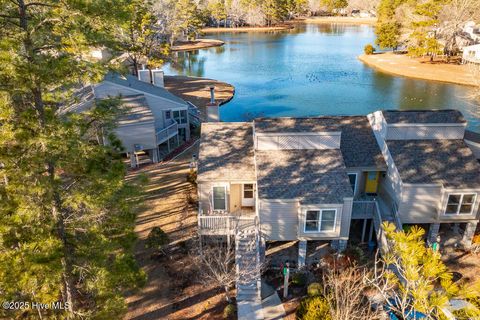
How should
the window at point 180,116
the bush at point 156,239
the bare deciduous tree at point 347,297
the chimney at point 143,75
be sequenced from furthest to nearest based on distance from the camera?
the chimney at point 143,75, the window at point 180,116, the bush at point 156,239, the bare deciduous tree at point 347,297

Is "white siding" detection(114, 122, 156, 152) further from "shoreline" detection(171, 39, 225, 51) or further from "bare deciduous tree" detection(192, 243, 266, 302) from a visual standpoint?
"shoreline" detection(171, 39, 225, 51)

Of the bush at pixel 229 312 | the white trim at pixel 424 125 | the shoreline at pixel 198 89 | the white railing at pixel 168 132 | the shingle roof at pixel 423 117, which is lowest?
the bush at pixel 229 312

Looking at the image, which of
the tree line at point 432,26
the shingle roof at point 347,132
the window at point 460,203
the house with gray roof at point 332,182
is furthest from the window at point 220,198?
the tree line at point 432,26

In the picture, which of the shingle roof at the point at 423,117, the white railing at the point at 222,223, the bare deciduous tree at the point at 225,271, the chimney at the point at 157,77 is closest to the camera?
the bare deciduous tree at the point at 225,271

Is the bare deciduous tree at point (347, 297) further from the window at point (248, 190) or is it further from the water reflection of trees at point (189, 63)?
the water reflection of trees at point (189, 63)

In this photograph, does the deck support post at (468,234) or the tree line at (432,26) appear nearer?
the deck support post at (468,234)

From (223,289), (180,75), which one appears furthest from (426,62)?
(223,289)

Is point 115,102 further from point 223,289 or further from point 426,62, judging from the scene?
point 426,62
